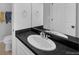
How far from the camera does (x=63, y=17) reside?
54.4 inches

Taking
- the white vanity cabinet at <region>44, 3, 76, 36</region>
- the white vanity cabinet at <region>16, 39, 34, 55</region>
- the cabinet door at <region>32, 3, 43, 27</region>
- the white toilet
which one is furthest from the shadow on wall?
the white vanity cabinet at <region>44, 3, 76, 36</region>

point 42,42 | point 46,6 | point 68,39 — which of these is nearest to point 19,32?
point 42,42

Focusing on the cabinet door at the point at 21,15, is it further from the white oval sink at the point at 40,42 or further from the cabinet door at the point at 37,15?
the white oval sink at the point at 40,42

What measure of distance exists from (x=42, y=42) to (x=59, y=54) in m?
0.35

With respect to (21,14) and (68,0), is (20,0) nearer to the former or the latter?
(21,14)

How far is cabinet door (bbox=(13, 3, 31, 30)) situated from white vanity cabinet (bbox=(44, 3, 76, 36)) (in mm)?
245

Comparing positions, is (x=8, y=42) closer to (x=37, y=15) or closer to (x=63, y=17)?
(x=37, y=15)

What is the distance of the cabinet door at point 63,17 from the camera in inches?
51.6

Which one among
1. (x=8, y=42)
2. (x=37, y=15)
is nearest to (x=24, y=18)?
(x=37, y=15)

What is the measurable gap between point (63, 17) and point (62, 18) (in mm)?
18

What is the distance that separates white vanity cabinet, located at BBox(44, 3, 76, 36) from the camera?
131 centimetres

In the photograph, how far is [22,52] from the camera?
54.3 inches

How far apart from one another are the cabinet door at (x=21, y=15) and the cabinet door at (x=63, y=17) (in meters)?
0.31
